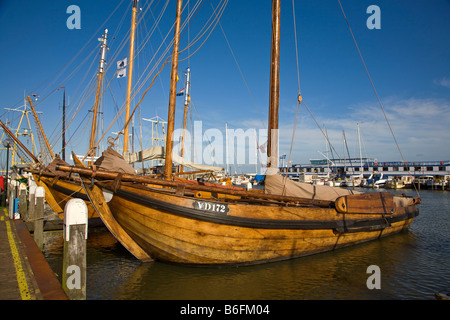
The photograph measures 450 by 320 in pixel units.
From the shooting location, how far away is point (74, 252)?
458 centimetres

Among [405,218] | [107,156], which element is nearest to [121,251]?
[107,156]

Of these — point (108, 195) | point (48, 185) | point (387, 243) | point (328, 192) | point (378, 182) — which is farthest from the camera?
point (378, 182)

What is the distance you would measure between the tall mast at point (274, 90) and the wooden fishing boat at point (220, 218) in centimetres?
4

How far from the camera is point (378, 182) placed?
60938 millimetres

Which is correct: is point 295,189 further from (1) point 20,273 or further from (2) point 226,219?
(1) point 20,273

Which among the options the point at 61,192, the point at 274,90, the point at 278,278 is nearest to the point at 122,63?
the point at 61,192

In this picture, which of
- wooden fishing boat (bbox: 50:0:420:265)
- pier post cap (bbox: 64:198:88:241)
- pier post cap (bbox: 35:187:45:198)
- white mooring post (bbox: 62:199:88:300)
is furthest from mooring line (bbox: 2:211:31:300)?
wooden fishing boat (bbox: 50:0:420:265)

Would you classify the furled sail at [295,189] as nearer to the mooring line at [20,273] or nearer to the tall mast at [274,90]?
the tall mast at [274,90]

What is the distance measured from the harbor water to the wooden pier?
3.88 feet

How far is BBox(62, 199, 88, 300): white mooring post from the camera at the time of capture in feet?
14.8

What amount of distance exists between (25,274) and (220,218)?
4.37m

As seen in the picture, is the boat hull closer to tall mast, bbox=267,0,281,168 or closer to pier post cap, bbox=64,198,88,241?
pier post cap, bbox=64,198,88,241

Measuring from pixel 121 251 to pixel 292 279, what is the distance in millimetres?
6359
